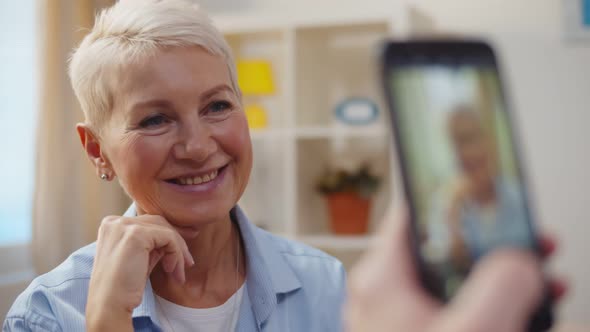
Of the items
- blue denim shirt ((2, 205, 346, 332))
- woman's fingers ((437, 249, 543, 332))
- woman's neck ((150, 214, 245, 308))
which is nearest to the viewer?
woman's fingers ((437, 249, 543, 332))

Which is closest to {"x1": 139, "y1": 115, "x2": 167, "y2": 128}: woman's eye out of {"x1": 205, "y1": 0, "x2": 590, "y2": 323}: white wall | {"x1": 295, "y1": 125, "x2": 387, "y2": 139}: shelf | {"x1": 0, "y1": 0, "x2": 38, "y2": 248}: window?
{"x1": 0, "y1": 0, "x2": 38, "y2": 248}: window

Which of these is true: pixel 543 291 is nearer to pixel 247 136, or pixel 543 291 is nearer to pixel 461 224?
pixel 461 224

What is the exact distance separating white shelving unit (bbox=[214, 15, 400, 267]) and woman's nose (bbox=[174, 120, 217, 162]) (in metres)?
1.38

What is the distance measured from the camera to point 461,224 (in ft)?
Answer: 0.87

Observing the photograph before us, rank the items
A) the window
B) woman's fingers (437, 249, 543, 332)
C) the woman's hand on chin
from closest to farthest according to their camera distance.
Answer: woman's fingers (437, 249, 543, 332), the woman's hand on chin, the window

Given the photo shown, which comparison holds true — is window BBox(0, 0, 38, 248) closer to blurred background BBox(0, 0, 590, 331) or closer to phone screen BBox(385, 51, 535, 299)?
blurred background BBox(0, 0, 590, 331)

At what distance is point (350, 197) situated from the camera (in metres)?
2.33

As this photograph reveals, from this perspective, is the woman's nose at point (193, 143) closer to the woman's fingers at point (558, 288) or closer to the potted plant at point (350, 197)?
the woman's fingers at point (558, 288)

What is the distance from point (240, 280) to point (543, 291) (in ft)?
2.65

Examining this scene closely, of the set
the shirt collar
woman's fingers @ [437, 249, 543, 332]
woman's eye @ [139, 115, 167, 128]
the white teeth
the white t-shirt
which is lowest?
the white t-shirt

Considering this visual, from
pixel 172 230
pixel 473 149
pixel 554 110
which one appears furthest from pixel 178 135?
pixel 554 110

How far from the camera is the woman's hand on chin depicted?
0.77m

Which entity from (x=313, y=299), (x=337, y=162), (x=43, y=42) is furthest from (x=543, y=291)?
(x=337, y=162)

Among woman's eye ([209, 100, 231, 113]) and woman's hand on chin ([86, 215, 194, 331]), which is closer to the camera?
woman's hand on chin ([86, 215, 194, 331])
